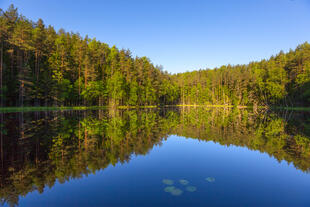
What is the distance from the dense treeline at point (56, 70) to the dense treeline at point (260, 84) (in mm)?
46289

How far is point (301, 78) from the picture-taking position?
58125mm

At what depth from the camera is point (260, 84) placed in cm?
7912

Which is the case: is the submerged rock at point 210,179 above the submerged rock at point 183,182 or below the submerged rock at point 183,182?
below

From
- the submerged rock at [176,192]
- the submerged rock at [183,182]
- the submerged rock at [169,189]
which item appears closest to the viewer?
the submerged rock at [176,192]

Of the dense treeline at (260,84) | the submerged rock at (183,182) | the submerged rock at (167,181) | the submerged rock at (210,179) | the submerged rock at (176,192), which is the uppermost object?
the dense treeline at (260,84)

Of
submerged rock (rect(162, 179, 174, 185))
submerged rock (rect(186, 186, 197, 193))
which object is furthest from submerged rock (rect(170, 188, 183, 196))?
submerged rock (rect(162, 179, 174, 185))

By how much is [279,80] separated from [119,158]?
8013cm

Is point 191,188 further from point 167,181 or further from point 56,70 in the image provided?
point 56,70

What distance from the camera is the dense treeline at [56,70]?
39.1m

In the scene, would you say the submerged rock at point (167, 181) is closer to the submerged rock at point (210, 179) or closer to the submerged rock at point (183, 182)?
the submerged rock at point (183, 182)

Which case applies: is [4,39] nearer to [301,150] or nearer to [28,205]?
[28,205]

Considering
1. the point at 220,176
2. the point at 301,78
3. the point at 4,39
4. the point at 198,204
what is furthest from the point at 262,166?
the point at 301,78

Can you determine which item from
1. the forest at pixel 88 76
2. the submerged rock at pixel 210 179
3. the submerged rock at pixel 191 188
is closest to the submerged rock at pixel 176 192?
the submerged rock at pixel 191 188

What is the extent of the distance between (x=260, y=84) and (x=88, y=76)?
7432cm
